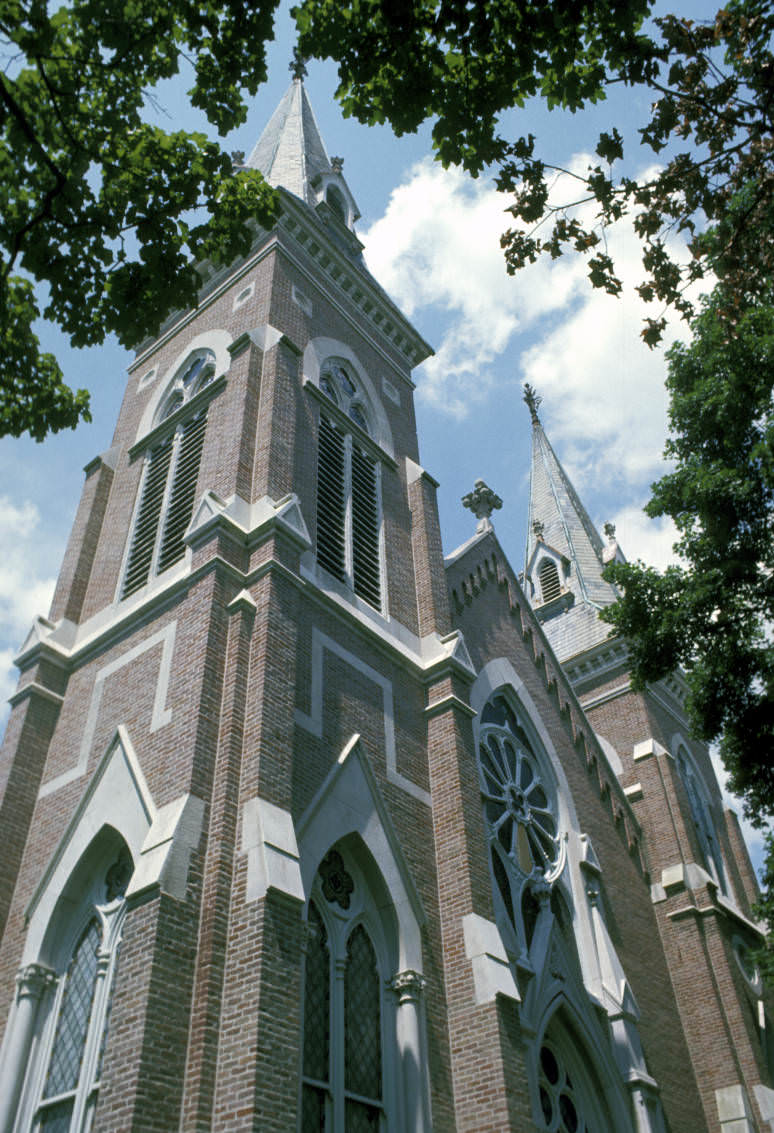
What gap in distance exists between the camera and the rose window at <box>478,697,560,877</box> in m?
14.9

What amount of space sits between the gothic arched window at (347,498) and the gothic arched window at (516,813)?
3433mm

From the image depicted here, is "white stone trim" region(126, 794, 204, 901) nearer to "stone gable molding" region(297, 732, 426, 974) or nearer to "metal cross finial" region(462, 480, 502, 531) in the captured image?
"stone gable molding" region(297, 732, 426, 974)

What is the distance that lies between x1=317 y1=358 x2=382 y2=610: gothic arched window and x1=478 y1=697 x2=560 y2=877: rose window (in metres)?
3.39

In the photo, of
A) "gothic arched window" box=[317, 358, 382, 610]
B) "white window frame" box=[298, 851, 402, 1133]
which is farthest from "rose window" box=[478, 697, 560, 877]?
"white window frame" box=[298, 851, 402, 1133]

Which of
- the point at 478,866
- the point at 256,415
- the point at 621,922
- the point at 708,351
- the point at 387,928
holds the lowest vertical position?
the point at 387,928

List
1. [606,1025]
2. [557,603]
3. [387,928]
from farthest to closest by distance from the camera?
[557,603] < [606,1025] < [387,928]

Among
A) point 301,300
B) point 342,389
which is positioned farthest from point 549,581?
point 301,300

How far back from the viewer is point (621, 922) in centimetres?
1672

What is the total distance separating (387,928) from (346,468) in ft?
25.2

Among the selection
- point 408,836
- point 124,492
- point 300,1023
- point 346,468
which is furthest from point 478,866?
point 124,492

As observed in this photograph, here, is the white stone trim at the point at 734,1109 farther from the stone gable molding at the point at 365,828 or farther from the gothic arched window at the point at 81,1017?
the gothic arched window at the point at 81,1017

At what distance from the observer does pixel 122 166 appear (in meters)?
8.56

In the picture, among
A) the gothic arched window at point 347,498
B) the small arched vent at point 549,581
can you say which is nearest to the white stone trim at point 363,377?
the gothic arched window at point 347,498

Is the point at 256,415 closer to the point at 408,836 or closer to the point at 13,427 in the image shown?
the point at 13,427
